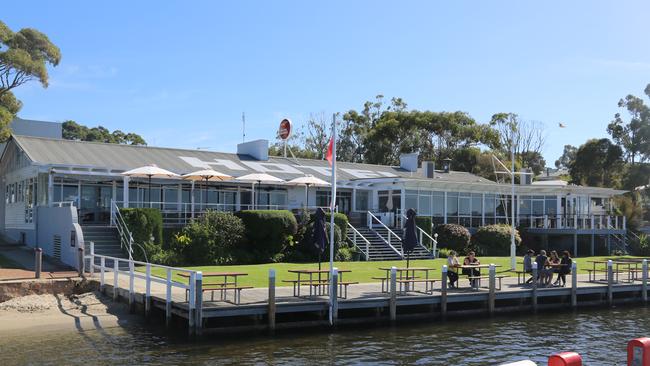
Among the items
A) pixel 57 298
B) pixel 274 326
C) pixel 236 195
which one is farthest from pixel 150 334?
pixel 236 195

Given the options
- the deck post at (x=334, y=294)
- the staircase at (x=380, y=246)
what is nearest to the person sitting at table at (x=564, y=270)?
the staircase at (x=380, y=246)

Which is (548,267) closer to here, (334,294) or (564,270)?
(564,270)

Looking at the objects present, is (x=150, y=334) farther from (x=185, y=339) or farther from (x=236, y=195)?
(x=236, y=195)

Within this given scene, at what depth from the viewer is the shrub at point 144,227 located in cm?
2722

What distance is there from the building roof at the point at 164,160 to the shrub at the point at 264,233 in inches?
220

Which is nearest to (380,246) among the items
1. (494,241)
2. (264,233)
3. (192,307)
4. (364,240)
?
(364,240)

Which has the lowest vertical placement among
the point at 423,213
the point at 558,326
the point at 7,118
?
the point at 558,326

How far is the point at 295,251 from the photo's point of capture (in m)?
30.8

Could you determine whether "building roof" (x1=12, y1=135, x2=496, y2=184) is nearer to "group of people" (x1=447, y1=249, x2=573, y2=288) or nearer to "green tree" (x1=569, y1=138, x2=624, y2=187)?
"group of people" (x1=447, y1=249, x2=573, y2=288)

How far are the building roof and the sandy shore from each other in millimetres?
10178

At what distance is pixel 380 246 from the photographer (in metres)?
33.3

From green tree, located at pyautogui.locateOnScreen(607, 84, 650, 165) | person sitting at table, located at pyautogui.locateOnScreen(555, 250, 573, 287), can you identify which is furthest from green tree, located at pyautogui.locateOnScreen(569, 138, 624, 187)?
person sitting at table, located at pyautogui.locateOnScreen(555, 250, 573, 287)

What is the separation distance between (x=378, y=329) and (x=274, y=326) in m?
3.16

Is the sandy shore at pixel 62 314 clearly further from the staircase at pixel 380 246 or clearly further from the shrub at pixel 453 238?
the shrub at pixel 453 238
